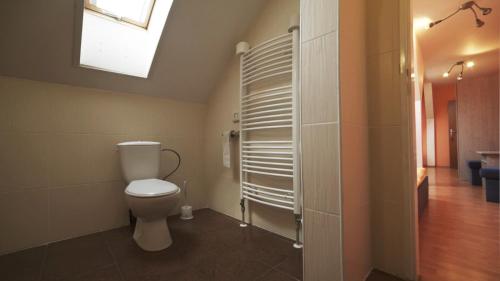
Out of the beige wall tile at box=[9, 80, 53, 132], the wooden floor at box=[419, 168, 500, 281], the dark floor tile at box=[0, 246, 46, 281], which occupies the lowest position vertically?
the dark floor tile at box=[0, 246, 46, 281]

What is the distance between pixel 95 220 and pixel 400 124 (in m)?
2.34

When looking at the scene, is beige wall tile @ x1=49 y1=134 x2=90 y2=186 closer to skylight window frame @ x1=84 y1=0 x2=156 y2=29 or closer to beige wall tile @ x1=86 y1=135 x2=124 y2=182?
beige wall tile @ x1=86 y1=135 x2=124 y2=182

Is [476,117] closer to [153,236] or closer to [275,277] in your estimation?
[275,277]

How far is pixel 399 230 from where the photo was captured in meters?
1.16

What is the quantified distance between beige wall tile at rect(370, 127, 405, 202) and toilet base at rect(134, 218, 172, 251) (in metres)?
1.42

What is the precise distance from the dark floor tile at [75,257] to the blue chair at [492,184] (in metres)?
3.94

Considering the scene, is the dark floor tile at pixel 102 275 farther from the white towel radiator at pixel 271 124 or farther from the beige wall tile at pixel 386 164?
the beige wall tile at pixel 386 164

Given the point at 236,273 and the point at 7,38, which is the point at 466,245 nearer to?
the point at 236,273

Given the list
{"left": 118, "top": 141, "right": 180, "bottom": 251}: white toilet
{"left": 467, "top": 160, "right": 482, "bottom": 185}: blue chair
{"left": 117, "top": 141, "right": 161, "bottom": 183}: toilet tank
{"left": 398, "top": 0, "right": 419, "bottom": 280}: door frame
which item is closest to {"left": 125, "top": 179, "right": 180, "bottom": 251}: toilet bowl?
{"left": 118, "top": 141, "right": 180, "bottom": 251}: white toilet

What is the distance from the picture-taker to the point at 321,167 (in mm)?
954

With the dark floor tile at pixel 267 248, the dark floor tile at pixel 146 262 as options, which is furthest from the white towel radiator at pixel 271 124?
the dark floor tile at pixel 146 262

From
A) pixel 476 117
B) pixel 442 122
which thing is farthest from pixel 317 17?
pixel 442 122

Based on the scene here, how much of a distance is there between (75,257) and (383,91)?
2168mm

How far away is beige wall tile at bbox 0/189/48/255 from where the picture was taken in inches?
59.7
